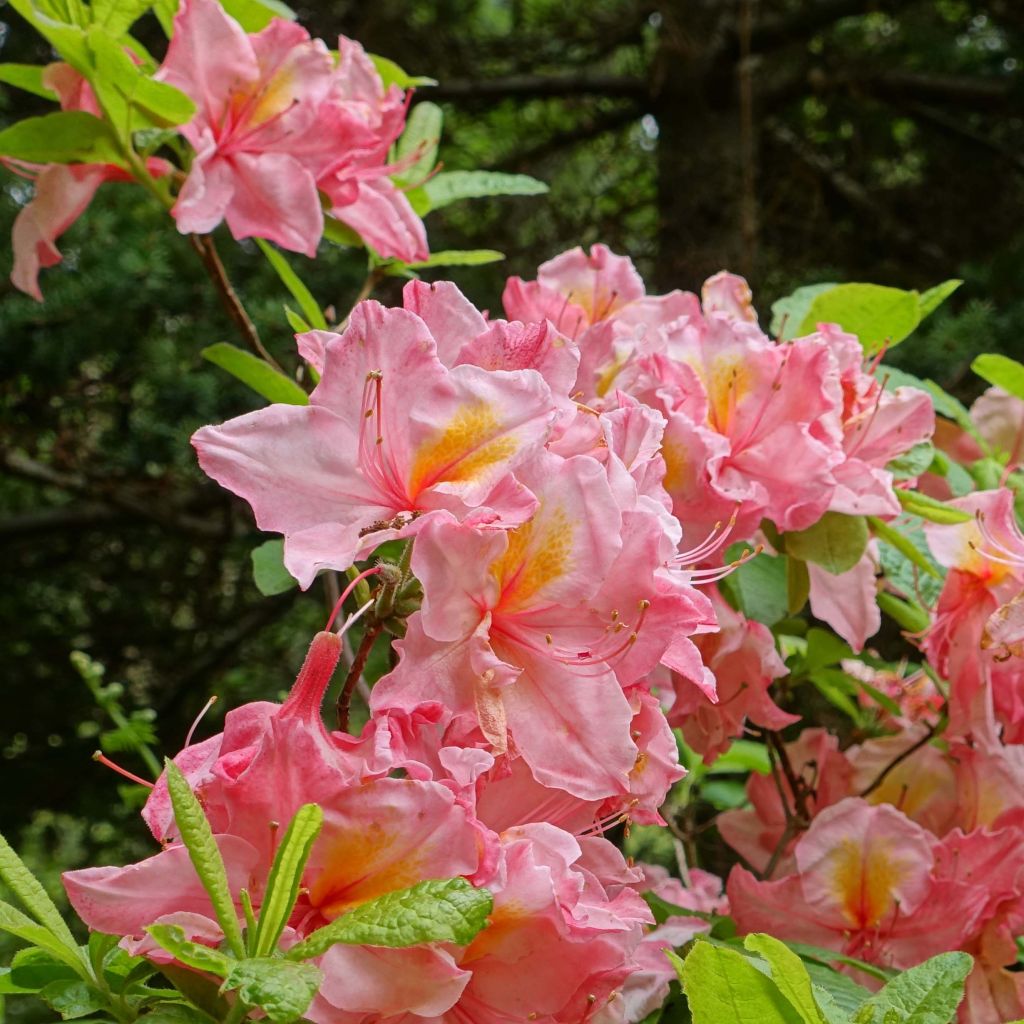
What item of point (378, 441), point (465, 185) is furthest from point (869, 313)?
point (378, 441)

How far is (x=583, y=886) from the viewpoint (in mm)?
506

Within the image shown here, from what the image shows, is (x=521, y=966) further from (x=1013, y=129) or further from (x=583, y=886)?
(x=1013, y=129)

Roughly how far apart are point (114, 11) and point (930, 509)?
0.58 m

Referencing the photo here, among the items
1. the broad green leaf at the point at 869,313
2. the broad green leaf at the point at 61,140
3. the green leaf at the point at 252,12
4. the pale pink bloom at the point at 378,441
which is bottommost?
the broad green leaf at the point at 869,313

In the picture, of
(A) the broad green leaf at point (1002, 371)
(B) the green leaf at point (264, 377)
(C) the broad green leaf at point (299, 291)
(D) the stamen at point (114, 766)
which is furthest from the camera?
(A) the broad green leaf at point (1002, 371)

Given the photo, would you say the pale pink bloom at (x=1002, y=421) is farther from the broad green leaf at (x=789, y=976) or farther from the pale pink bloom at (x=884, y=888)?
the broad green leaf at (x=789, y=976)

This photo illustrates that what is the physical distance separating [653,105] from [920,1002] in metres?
2.25

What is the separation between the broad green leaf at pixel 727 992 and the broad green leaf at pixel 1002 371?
1.91ft

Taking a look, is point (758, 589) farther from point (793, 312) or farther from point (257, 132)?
point (257, 132)

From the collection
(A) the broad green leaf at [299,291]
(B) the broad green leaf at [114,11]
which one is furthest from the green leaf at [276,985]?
(B) the broad green leaf at [114,11]

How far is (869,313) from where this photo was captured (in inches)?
34.1

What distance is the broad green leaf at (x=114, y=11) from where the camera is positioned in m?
0.80

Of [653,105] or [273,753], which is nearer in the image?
[273,753]

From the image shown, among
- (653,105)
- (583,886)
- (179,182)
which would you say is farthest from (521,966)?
(653,105)
